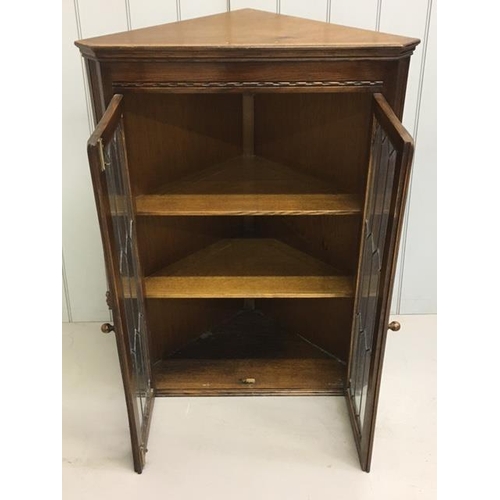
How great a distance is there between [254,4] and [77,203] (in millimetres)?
877

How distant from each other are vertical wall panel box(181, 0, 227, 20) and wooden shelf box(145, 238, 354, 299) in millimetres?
726

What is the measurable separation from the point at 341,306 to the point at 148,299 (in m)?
0.59

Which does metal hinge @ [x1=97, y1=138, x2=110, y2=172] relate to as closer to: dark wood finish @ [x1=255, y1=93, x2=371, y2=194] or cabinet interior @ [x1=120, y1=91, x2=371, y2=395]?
cabinet interior @ [x1=120, y1=91, x2=371, y2=395]

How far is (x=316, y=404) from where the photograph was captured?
181cm

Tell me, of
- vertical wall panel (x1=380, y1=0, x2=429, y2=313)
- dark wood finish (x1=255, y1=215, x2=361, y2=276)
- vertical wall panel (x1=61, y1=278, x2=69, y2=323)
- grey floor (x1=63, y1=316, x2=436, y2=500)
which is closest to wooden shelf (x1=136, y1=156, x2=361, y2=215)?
dark wood finish (x1=255, y1=215, x2=361, y2=276)

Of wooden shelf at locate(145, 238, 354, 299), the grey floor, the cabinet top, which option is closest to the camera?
the cabinet top

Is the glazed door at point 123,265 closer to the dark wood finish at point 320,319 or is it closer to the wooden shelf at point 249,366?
the wooden shelf at point 249,366

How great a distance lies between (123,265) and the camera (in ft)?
4.84

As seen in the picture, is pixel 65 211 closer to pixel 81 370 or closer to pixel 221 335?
pixel 81 370

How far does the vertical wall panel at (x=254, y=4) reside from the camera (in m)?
1.80

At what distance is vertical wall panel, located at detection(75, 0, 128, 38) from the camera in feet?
5.83

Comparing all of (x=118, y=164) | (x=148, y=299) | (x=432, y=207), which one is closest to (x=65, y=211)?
(x=148, y=299)

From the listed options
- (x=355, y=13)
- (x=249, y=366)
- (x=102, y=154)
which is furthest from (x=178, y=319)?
(x=355, y=13)

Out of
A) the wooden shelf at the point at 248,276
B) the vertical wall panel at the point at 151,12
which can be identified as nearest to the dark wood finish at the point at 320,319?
the wooden shelf at the point at 248,276
